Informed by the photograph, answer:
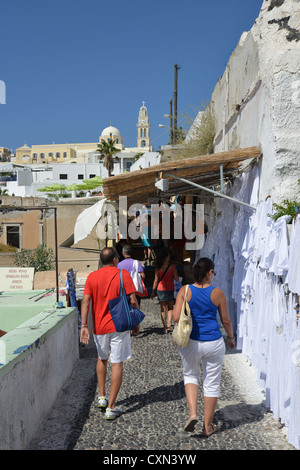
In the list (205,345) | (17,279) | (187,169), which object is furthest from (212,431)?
(17,279)

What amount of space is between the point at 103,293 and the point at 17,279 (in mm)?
3468

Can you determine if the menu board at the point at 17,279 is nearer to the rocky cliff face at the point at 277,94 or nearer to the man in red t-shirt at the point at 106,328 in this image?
the man in red t-shirt at the point at 106,328

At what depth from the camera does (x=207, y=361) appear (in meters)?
3.92

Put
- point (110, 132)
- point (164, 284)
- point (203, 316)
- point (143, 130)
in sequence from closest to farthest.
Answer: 1. point (203, 316)
2. point (164, 284)
3. point (110, 132)
4. point (143, 130)

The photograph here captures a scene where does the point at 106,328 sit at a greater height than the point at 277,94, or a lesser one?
lesser

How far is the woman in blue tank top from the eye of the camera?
3.86m

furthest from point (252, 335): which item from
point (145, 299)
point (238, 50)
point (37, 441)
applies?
point (145, 299)

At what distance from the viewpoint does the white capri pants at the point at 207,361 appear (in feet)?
12.7

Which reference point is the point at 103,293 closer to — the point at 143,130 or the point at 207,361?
the point at 207,361

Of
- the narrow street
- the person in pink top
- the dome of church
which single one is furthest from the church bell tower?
the narrow street

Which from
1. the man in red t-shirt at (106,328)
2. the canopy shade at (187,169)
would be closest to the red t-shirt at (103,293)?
the man in red t-shirt at (106,328)

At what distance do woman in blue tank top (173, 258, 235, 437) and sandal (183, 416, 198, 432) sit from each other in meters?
0.01

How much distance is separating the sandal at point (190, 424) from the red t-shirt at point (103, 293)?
1.10 m

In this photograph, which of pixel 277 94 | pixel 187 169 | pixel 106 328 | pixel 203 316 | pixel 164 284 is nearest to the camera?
pixel 203 316
